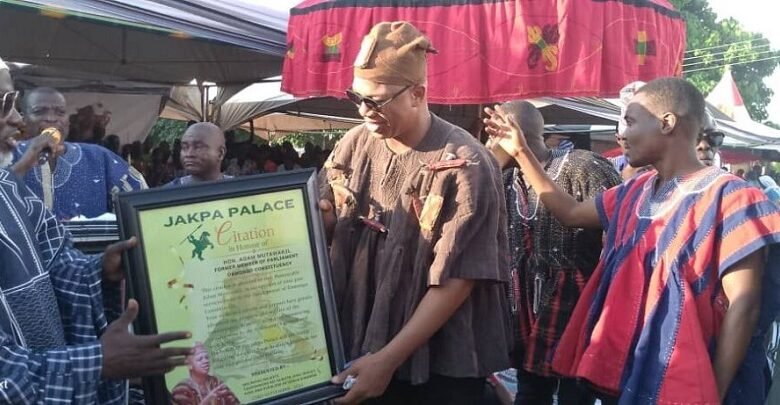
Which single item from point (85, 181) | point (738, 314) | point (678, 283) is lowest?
point (738, 314)

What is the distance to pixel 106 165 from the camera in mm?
4023

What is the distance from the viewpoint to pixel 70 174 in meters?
3.88

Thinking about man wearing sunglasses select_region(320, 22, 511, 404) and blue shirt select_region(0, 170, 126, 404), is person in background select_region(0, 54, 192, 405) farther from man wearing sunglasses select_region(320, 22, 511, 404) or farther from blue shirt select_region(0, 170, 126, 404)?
man wearing sunglasses select_region(320, 22, 511, 404)

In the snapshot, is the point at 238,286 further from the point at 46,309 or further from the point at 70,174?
the point at 70,174

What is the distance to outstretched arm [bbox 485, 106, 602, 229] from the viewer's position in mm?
3064

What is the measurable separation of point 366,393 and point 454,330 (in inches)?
13.2

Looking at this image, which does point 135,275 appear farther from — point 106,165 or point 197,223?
point 106,165

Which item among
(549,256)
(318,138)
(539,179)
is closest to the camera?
(539,179)

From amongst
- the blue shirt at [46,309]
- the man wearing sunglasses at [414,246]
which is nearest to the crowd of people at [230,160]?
the man wearing sunglasses at [414,246]

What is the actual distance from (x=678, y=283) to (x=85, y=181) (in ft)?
9.12

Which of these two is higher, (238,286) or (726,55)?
(726,55)

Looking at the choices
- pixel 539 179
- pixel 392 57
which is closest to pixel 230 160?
pixel 539 179

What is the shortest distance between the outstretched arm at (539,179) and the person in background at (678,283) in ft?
0.95

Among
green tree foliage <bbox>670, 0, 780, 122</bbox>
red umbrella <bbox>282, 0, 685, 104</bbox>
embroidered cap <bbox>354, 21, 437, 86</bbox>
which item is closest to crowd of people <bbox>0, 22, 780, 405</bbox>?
embroidered cap <bbox>354, 21, 437, 86</bbox>
